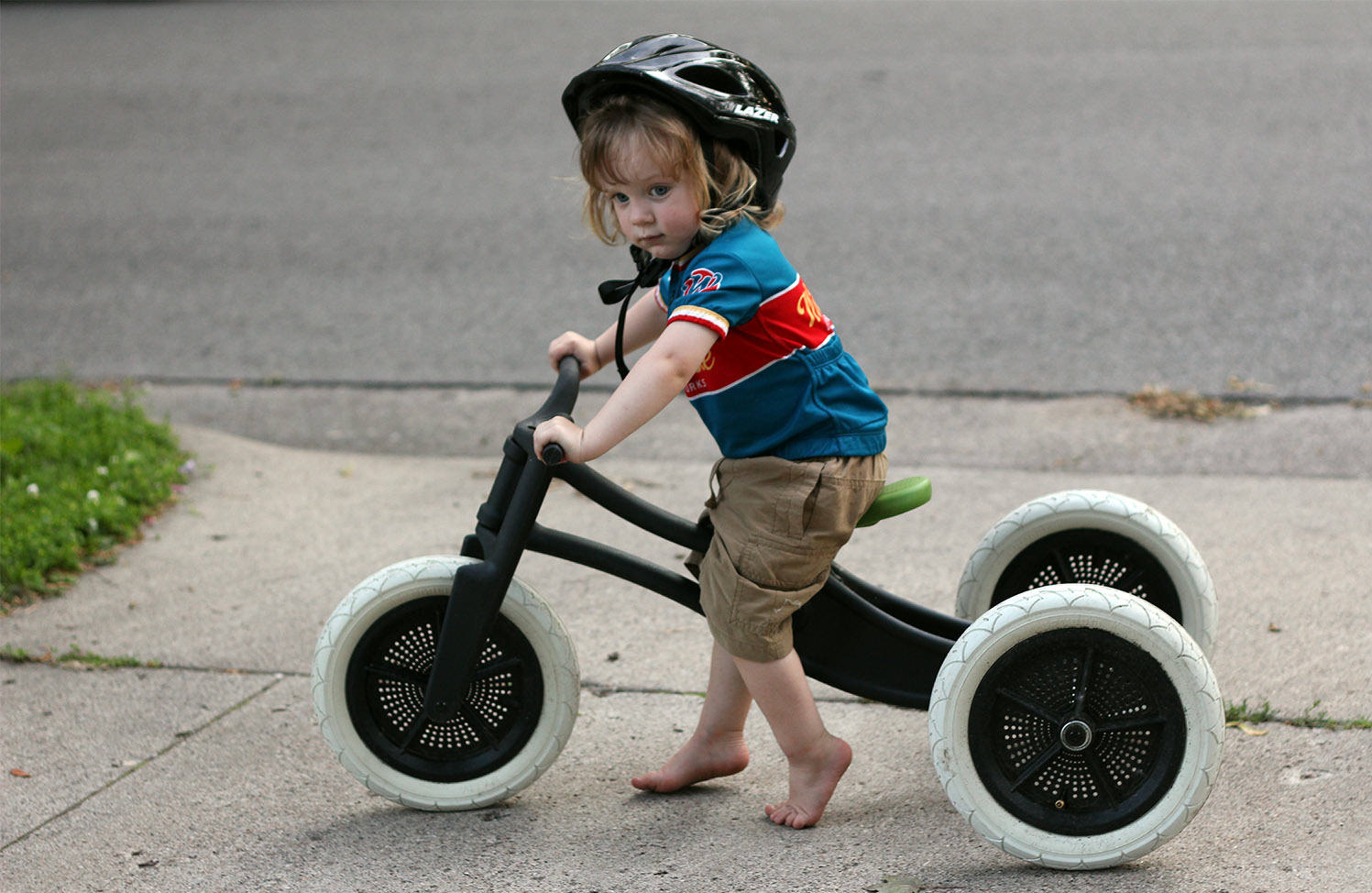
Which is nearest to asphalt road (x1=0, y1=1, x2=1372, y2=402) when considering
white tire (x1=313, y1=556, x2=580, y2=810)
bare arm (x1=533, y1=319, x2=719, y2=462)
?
white tire (x1=313, y1=556, x2=580, y2=810)

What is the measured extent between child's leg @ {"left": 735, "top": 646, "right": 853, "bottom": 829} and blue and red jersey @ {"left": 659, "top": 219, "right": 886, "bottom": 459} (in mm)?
427

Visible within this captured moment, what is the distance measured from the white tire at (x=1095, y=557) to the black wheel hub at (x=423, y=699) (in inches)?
40.7

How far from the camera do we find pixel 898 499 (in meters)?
2.68

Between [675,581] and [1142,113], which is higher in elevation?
[1142,113]

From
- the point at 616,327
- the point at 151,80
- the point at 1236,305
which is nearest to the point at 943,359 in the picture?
the point at 1236,305

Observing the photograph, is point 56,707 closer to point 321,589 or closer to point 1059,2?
point 321,589

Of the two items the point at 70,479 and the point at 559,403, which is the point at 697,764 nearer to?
the point at 559,403

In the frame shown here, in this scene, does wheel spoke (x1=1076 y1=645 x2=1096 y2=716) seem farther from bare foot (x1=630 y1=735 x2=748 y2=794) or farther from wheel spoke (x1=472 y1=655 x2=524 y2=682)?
wheel spoke (x1=472 y1=655 x2=524 y2=682)

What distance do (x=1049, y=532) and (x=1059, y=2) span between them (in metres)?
8.15

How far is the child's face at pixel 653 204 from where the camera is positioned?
8.30ft

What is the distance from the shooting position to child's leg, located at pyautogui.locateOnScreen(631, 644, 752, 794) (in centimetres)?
290

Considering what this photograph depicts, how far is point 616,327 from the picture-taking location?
2834mm

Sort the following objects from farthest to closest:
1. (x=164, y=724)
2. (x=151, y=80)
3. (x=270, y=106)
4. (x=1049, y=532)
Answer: (x=151, y=80) < (x=270, y=106) < (x=164, y=724) < (x=1049, y=532)

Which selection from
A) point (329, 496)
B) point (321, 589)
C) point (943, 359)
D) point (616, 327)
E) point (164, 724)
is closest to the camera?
A: point (616, 327)
